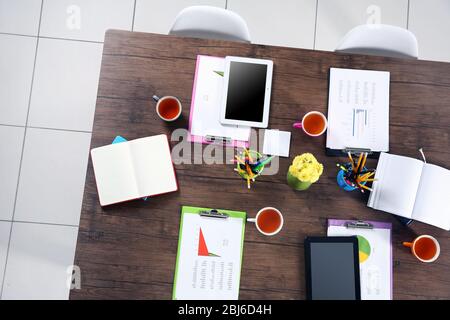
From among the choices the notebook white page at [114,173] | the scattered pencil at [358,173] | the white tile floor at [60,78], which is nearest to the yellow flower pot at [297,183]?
the scattered pencil at [358,173]

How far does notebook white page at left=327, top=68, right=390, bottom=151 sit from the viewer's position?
4.74 ft

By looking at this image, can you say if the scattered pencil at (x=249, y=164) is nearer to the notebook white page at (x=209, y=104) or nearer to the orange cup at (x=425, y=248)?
the notebook white page at (x=209, y=104)

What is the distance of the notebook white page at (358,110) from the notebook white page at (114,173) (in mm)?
782

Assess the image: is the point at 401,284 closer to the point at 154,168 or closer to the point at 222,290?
the point at 222,290

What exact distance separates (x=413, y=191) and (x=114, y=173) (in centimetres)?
112

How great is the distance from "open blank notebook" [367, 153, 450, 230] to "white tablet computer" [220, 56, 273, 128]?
1.65 ft

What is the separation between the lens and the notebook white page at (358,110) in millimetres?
1443

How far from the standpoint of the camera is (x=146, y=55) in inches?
57.9

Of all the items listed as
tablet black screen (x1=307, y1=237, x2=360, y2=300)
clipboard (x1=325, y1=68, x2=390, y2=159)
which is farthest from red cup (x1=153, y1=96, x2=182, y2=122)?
tablet black screen (x1=307, y1=237, x2=360, y2=300)

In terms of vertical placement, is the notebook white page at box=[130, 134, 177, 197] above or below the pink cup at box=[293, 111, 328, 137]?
below

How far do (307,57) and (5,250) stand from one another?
197cm

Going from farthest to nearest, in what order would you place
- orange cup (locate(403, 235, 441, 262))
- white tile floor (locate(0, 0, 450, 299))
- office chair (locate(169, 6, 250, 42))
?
white tile floor (locate(0, 0, 450, 299)), office chair (locate(169, 6, 250, 42)), orange cup (locate(403, 235, 441, 262))

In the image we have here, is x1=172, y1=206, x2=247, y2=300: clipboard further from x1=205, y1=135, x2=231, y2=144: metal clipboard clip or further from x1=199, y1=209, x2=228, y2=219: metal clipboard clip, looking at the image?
x1=205, y1=135, x2=231, y2=144: metal clipboard clip

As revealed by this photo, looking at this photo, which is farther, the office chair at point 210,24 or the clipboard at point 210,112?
the office chair at point 210,24
